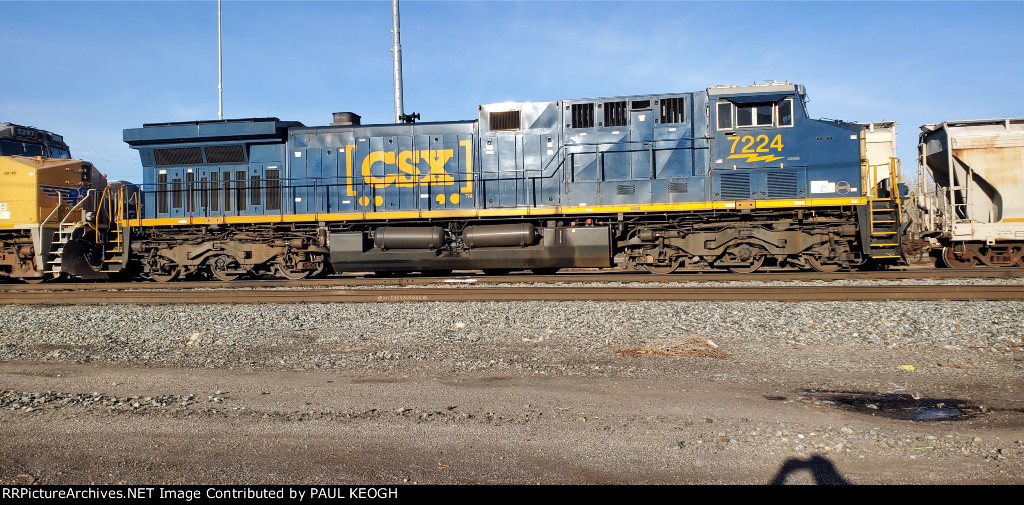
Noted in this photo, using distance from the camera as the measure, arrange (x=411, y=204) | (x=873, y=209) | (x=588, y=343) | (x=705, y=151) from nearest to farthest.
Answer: (x=588, y=343) → (x=873, y=209) → (x=705, y=151) → (x=411, y=204)

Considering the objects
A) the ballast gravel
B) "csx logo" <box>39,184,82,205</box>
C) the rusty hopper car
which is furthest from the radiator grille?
the rusty hopper car

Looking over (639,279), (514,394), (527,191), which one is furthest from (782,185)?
(514,394)

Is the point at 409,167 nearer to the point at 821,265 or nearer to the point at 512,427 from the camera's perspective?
the point at 821,265

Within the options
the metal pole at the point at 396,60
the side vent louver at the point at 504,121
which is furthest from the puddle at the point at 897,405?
the metal pole at the point at 396,60

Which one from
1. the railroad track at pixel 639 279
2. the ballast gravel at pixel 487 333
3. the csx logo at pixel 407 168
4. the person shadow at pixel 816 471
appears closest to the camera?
the person shadow at pixel 816 471

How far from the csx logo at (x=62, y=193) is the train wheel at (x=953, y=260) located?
2085 centimetres

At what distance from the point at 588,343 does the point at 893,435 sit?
351 centimetres

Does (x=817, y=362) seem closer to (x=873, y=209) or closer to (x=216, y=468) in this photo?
(x=216, y=468)

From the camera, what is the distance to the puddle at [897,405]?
438cm

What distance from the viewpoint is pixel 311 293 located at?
11.1 m

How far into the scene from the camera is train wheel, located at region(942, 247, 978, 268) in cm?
1501

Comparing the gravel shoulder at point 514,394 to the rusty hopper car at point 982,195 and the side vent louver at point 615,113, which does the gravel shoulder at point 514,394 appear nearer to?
the side vent louver at point 615,113

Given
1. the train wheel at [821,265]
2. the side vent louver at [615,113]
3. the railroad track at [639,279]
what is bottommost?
the railroad track at [639,279]
